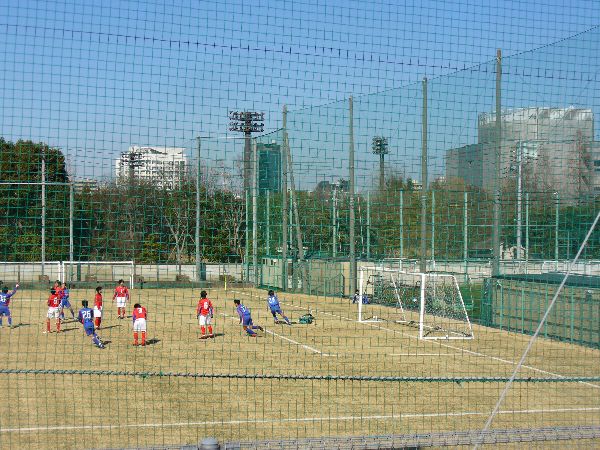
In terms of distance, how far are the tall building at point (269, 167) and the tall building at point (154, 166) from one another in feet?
3.67

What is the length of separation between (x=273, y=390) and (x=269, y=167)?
6505 millimetres

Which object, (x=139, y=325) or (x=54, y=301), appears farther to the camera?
(x=54, y=301)

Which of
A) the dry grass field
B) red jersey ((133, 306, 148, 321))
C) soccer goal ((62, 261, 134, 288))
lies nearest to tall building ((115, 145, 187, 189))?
soccer goal ((62, 261, 134, 288))

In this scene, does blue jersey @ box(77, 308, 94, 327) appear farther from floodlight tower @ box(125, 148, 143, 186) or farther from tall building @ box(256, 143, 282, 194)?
floodlight tower @ box(125, 148, 143, 186)

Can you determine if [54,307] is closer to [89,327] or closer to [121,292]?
[121,292]

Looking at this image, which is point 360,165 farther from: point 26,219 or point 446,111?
point 26,219

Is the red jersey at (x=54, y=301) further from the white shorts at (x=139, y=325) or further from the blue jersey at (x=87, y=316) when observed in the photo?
the white shorts at (x=139, y=325)

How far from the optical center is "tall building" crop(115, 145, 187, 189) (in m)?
7.91

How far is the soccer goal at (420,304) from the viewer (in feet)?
74.8

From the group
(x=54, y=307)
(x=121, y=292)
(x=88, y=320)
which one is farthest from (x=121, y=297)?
(x=88, y=320)

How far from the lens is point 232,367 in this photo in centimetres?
1720

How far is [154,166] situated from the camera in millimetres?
8164

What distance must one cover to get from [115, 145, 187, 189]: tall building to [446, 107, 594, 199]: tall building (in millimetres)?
4187

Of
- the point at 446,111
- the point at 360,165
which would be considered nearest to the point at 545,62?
the point at 446,111
